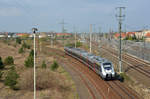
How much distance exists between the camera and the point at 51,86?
1005 inches

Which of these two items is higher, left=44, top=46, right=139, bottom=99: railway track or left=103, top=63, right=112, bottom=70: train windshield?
left=103, top=63, right=112, bottom=70: train windshield

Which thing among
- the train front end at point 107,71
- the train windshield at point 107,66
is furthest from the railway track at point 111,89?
the train windshield at point 107,66

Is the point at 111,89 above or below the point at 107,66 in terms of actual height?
below

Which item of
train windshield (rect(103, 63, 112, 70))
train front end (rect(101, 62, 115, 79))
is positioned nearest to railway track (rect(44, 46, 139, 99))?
train front end (rect(101, 62, 115, 79))

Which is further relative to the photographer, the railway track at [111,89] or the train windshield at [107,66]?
the train windshield at [107,66]

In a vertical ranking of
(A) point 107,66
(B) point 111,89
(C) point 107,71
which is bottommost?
(B) point 111,89

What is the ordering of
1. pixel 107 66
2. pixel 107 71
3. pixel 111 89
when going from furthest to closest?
1. pixel 107 66
2. pixel 107 71
3. pixel 111 89

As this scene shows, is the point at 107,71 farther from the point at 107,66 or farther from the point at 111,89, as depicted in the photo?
the point at 111,89

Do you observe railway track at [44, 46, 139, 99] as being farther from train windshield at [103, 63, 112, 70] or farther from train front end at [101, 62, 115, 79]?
train windshield at [103, 63, 112, 70]

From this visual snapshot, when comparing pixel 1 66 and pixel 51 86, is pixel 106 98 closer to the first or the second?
pixel 51 86

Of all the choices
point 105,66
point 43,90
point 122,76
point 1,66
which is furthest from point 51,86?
point 1,66

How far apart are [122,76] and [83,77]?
6360mm

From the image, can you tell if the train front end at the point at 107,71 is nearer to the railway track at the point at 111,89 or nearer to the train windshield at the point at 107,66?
the train windshield at the point at 107,66

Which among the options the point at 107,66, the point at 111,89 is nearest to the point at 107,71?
the point at 107,66
